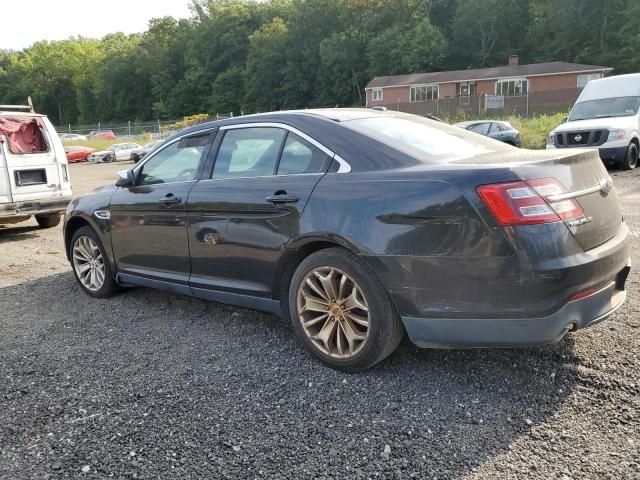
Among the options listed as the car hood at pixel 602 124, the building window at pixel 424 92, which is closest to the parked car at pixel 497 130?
the car hood at pixel 602 124

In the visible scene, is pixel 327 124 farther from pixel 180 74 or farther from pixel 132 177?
pixel 180 74

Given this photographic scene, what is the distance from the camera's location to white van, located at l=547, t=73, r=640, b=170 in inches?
505

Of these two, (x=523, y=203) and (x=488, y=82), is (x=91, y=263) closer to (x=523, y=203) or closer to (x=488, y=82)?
(x=523, y=203)

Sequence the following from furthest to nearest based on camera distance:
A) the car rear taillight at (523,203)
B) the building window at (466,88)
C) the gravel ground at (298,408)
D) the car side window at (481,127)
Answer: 1. the building window at (466,88)
2. the car side window at (481,127)
3. the car rear taillight at (523,203)
4. the gravel ground at (298,408)

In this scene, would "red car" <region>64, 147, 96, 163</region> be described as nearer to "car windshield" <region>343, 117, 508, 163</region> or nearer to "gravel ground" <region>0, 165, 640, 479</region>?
"gravel ground" <region>0, 165, 640, 479</region>

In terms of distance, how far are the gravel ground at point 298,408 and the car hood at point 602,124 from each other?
10177 mm

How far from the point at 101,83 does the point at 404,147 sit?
96389 millimetres

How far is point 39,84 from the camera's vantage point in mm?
96750

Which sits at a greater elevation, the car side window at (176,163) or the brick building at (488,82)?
the brick building at (488,82)

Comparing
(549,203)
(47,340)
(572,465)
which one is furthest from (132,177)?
(572,465)

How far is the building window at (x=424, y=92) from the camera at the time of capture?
52.8m

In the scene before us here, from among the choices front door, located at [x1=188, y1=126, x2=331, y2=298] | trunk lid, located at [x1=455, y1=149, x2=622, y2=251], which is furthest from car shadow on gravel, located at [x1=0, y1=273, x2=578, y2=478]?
trunk lid, located at [x1=455, y1=149, x2=622, y2=251]

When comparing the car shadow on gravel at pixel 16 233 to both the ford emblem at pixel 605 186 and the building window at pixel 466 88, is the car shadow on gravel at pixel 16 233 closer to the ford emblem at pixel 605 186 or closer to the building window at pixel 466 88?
the ford emblem at pixel 605 186

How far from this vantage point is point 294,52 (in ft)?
238
